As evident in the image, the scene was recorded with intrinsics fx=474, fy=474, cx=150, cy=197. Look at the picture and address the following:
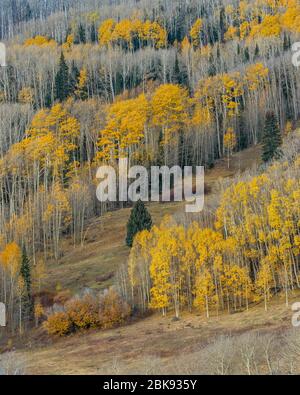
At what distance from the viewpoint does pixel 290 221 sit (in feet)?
156

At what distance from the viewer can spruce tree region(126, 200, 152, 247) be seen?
Result: 60.0 meters

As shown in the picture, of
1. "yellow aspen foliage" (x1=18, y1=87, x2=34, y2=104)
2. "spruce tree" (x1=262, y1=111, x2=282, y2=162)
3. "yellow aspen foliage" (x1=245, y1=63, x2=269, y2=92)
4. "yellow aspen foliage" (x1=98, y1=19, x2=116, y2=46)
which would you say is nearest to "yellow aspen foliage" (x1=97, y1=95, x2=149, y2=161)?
"spruce tree" (x1=262, y1=111, x2=282, y2=162)

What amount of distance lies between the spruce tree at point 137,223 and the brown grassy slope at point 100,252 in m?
2.05

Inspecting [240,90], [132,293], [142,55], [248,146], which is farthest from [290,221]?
[142,55]

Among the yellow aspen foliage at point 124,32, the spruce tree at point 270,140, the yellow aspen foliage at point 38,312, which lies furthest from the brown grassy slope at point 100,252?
the yellow aspen foliage at point 124,32

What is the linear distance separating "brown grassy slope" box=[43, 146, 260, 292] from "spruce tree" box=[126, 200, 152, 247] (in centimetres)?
205

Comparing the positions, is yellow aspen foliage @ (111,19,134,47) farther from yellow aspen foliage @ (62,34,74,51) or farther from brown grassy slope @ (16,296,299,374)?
brown grassy slope @ (16,296,299,374)

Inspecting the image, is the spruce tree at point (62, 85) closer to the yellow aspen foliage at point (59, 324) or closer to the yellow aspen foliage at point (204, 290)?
the yellow aspen foliage at point (59, 324)

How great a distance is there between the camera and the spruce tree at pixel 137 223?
60.0 meters

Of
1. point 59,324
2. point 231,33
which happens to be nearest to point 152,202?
point 59,324

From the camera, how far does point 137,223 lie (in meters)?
60.3

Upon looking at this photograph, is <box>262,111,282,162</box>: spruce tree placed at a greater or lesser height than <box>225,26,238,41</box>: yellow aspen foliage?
lesser
